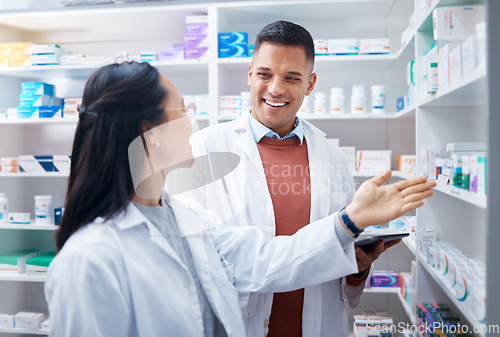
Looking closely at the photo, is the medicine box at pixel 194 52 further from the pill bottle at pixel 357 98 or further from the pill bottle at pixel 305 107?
the pill bottle at pixel 357 98

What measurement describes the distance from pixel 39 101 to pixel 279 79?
1.68 meters

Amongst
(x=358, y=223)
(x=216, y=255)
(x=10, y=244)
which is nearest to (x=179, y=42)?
(x=10, y=244)

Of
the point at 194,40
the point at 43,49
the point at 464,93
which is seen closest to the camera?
the point at 464,93

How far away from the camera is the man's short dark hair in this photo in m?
1.07

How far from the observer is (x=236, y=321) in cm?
97

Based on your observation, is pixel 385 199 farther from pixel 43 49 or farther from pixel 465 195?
pixel 43 49

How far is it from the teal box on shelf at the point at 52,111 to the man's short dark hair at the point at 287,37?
1545 mm

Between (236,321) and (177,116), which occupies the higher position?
Answer: (177,116)

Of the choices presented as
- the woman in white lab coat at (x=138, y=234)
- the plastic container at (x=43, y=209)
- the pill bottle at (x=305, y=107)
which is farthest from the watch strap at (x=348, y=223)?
the plastic container at (x=43, y=209)

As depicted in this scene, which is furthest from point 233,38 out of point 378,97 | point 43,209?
point 43,209

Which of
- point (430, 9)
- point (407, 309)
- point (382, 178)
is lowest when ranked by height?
point (407, 309)

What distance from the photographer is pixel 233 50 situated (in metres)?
1.84

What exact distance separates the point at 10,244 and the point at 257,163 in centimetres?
161

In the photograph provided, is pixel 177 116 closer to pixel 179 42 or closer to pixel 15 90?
pixel 179 42
